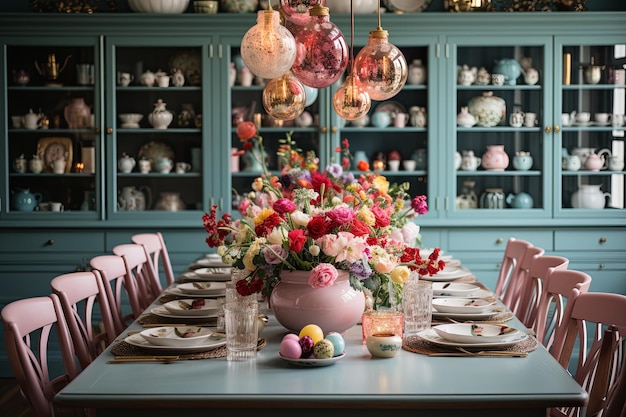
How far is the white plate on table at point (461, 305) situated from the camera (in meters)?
2.68

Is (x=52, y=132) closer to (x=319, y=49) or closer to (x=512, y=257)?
(x=512, y=257)

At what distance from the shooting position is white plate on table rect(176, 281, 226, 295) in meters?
3.07

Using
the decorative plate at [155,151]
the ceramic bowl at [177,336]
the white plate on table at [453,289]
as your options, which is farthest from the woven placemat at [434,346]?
the decorative plate at [155,151]

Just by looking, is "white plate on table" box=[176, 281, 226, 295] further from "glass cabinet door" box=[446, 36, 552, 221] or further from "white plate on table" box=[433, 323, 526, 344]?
"glass cabinet door" box=[446, 36, 552, 221]

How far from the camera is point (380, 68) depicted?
8.34 ft

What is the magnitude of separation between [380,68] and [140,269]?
5.64ft

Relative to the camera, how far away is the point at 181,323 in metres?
2.59

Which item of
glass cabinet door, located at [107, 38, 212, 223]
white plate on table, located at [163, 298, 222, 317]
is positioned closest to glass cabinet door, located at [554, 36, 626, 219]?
glass cabinet door, located at [107, 38, 212, 223]

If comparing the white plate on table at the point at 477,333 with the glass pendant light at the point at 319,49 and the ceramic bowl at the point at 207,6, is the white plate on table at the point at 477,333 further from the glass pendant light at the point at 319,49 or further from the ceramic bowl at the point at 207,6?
the ceramic bowl at the point at 207,6

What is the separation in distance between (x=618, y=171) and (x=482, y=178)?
0.77m

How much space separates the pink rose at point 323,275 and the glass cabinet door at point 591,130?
3055 millimetres

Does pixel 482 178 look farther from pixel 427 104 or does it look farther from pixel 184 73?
pixel 184 73

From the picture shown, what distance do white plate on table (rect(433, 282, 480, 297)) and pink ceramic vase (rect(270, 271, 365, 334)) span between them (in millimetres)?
788

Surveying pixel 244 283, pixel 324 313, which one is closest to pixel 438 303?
pixel 324 313
